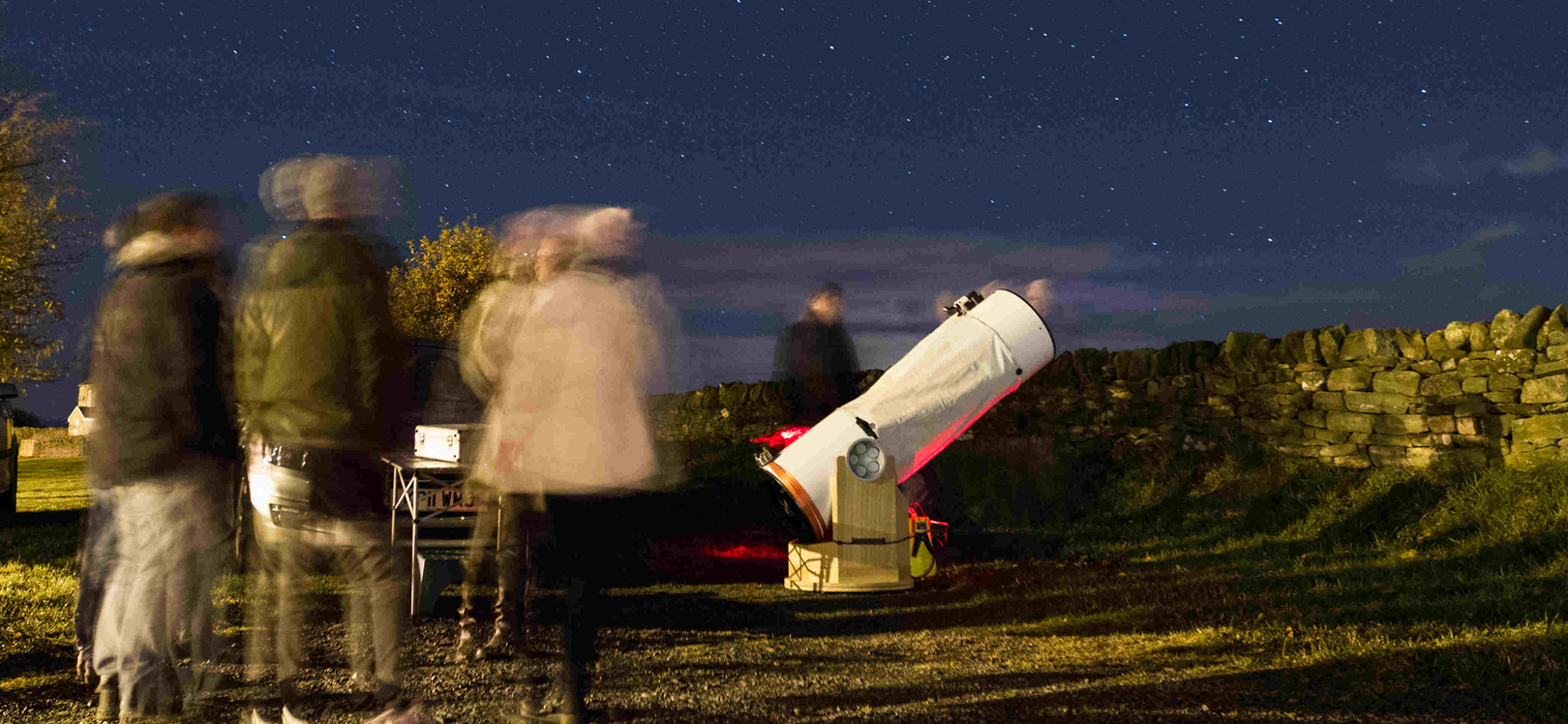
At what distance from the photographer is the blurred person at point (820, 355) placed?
781 centimetres

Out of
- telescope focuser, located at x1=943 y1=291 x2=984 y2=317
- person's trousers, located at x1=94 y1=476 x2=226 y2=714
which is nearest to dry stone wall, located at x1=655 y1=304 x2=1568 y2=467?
telescope focuser, located at x1=943 y1=291 x2=984 y2=317

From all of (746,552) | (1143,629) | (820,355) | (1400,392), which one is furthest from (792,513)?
(1400,392)

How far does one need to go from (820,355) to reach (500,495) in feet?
13.3

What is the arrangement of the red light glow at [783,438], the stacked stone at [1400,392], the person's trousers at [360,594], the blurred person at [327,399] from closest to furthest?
the blurred person at [327,399] < the person's trousers at [360,594] < the red light glow at [783,438] < the stacked stone at [1400,392]

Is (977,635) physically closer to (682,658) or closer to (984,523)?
(682,658)

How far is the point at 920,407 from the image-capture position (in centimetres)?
660

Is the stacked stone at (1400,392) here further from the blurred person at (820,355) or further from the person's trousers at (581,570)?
the person's trousers at (581,570)

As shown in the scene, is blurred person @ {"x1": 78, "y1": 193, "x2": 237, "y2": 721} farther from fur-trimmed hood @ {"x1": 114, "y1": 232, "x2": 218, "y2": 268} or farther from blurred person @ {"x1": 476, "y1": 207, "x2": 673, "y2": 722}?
blurred person @ {"x1": 476, "y1": 207, "x2": 673, "y2": 722}

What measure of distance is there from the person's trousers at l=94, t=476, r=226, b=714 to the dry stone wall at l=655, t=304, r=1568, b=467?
4.13 meters

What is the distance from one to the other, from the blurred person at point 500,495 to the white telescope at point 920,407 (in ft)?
7.17

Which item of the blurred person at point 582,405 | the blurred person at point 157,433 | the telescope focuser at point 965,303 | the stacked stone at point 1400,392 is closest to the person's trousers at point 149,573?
the blurred person at point 157,433

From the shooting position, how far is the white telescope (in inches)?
A: 257

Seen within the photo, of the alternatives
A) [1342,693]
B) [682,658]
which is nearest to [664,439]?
[682,658]

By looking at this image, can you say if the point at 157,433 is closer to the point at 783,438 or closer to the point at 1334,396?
the point at 783,438
